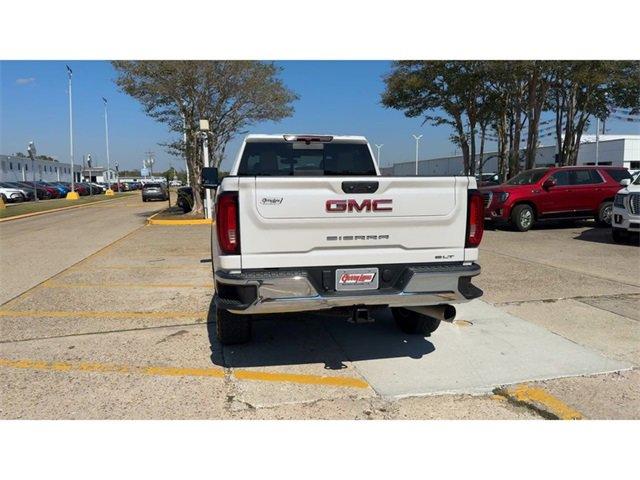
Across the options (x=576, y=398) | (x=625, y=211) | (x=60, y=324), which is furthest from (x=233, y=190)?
(x=625, y=211)

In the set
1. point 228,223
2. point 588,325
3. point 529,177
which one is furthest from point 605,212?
point 228,223

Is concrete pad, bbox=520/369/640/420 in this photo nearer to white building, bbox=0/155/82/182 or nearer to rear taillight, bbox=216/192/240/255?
rear taillight, bbox=216/192/240/255

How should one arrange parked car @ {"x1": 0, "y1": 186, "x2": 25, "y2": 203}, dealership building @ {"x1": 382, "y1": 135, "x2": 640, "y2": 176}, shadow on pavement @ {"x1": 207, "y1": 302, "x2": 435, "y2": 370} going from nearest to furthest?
shadow on pavement @ {"x1": 207, "y1": 302, "x2": 435, "y2": 370}, parked car @ {"x1": 0, "y1": 186, "x2": 25, "y2": 203}, dealership building @ {"x1": 382, "y1": 135, "x2": 640, "y2": 176}

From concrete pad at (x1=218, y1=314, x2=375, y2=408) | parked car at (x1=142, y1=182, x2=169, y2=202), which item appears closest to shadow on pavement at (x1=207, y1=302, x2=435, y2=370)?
concrete pad at (x1=218, y1=314, x2=375, y2=408)

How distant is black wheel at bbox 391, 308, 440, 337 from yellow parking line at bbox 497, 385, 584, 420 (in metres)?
1.22

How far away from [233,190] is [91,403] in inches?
74.4

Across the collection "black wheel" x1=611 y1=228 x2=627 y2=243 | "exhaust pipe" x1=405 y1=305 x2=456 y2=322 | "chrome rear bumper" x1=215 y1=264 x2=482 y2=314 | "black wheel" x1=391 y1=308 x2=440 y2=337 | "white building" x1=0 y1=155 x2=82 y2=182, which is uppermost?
"white building" x1=0 y1=155 x2=82 y2=182

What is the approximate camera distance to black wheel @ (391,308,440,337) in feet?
16.0

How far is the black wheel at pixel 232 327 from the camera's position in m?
4.40

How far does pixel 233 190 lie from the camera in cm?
349

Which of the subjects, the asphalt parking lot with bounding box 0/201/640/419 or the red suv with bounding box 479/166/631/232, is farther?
the red suv with bounding box 479/166/631/232

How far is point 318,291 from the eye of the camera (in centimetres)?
365

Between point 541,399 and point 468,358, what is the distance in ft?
2.81
